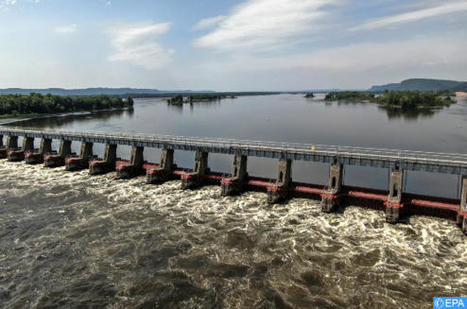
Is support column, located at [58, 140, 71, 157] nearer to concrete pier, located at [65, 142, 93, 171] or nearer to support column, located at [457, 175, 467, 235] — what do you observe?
concrete pier, located at [65, 142, 93, 171]

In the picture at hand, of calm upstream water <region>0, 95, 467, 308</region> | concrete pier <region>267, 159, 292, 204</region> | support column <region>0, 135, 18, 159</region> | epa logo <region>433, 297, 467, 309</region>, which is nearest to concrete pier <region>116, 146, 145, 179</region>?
calm upstream water <region>0, 95, 467, 308</region>

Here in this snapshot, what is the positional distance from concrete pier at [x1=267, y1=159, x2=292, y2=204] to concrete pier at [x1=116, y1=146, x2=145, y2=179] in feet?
92.8

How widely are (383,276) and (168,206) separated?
95.3ft

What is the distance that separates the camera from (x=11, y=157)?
241 feet

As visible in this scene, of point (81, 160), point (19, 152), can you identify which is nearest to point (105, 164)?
point (81, 160)

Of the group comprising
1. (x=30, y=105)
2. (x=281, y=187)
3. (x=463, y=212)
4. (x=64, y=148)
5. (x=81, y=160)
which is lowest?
(x=463, y=212)

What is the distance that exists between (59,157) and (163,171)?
29109 mm

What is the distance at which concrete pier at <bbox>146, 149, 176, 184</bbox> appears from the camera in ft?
179

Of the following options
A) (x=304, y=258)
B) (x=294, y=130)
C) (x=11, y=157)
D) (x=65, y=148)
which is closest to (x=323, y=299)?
(x=304, y=258)

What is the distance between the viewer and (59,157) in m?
68.9

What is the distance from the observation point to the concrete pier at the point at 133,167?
57.8m

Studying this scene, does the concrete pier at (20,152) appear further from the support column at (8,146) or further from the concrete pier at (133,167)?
the concrete pier at (133,167)

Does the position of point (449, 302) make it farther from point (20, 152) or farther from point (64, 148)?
point (20, 152)

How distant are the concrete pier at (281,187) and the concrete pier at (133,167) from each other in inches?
1113
